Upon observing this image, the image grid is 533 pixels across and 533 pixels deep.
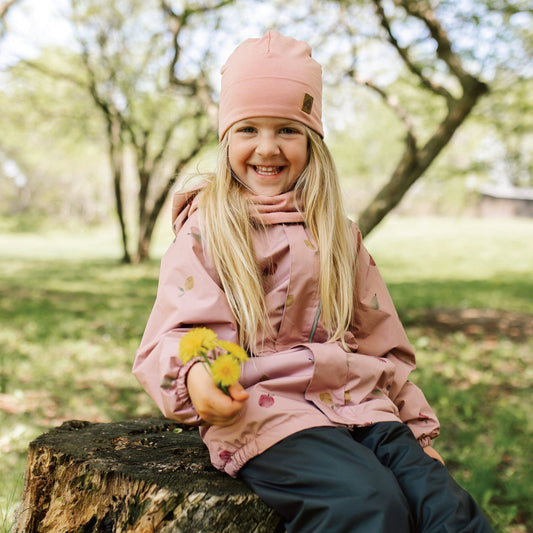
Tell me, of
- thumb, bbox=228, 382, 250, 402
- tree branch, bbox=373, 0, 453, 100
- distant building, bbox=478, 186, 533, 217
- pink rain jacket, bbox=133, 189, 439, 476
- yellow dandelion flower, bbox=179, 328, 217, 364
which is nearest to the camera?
yellow dandelion flower, bbox=179, 328, 217, 364

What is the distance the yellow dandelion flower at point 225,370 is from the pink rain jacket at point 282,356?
0.27m

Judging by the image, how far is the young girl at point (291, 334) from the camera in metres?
1.63

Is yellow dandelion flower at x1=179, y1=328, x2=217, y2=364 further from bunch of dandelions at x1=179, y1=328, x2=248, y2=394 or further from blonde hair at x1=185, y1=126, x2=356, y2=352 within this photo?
blonde hair at x1=185, y1=126, x2=356, y2=352

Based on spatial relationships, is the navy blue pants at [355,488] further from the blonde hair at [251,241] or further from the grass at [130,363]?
the grass at [130,363]

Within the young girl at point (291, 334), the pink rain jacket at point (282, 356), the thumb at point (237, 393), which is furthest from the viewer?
the pink rain jacket at point (282, 356)

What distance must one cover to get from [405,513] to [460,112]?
5.01 meters

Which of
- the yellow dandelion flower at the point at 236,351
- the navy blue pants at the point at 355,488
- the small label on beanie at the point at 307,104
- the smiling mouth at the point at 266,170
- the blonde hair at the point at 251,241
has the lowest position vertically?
the navy blue pants at the point at 355,488

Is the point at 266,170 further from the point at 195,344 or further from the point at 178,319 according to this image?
the point at 195,344

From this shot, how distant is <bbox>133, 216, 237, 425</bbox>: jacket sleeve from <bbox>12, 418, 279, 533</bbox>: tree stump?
0.25 m

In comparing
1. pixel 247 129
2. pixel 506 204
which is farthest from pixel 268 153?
pixel 506 204

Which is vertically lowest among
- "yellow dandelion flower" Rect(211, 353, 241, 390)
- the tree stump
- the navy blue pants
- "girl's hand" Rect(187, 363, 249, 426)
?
the tree stump

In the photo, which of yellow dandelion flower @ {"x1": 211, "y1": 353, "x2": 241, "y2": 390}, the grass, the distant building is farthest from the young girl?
the distant building

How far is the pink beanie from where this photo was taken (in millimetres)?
2105

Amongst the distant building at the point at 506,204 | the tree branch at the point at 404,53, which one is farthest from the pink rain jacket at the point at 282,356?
the distant building at the point at 506,204
